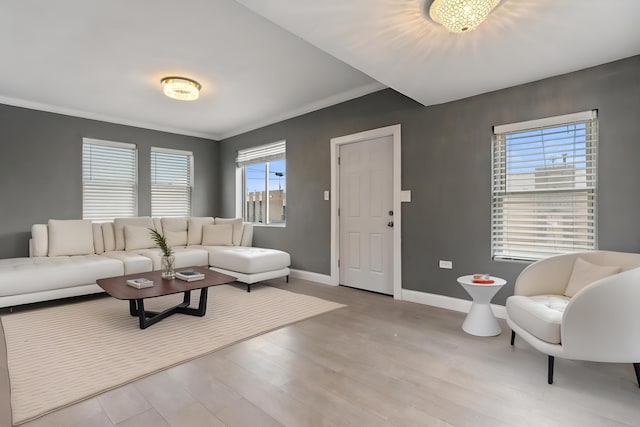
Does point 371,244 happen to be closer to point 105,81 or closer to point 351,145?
point 351,145

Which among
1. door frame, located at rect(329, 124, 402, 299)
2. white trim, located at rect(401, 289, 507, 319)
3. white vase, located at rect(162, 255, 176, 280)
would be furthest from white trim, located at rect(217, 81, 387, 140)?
white vase, located at rect(162, 255, 176, 280)

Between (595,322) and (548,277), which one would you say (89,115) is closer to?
(548,277)

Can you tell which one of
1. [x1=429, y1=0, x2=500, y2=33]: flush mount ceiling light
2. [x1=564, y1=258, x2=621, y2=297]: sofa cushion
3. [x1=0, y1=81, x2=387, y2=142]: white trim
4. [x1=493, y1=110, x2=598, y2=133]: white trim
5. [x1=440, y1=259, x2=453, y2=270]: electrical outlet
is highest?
[x1=0, y1=81, x2=387, y2=142]: white trim

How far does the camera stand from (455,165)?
132 inches

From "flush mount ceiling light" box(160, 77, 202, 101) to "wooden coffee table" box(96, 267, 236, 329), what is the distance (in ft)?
6.70

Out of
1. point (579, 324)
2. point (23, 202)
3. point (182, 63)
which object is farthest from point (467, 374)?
point (23, 202)

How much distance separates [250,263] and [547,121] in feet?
11.4

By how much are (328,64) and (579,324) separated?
298 cm

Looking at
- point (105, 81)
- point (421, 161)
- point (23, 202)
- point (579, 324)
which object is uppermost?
point (105, 81)

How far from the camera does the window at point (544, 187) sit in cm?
268

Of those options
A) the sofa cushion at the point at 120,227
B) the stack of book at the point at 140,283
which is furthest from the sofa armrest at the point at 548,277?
the sofa cushion at the point at 120,227

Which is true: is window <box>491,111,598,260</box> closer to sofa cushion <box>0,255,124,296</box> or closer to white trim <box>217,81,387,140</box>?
white trim <box>217,81,387,140</box>

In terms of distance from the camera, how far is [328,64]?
3.32 metres

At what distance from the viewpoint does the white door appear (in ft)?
13.0
